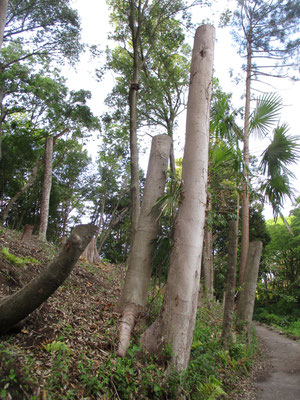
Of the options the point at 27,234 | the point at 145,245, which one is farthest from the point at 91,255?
the point at 145,245

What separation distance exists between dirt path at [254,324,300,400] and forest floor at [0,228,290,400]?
21.5 inches

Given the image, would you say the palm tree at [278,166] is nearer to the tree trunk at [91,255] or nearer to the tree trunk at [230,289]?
the tree trunk at [230,289]

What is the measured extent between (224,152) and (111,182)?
2146 cm

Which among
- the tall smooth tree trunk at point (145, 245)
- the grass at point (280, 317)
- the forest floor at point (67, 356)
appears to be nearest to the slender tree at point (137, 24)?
the tall smooth tree trunk at point (145, 245)

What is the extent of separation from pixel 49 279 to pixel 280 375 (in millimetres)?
6904

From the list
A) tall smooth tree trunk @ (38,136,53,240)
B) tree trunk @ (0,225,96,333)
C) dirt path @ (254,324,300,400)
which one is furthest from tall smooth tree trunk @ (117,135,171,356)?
tall smooth tree trunk @ (38,136,53,240)

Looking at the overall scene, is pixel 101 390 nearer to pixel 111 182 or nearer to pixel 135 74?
pixel 135 74

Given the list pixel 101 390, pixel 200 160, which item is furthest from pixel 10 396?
pixel 200 160

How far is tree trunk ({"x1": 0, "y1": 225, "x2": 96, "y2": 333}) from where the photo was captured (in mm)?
3041

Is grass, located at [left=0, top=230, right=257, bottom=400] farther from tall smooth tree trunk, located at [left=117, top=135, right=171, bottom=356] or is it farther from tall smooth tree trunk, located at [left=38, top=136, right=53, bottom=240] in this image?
tall smooth tree trunk, located at [left=38, top=136, right=53, bottom=240]

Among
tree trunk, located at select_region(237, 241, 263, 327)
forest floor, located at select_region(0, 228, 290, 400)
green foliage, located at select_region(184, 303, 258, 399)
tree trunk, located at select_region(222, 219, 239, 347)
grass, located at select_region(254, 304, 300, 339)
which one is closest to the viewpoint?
forest floor, located at select_region(0, 228, 290, 400)

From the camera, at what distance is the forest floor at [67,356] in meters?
3.02

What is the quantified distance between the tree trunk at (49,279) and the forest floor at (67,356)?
0.34 m

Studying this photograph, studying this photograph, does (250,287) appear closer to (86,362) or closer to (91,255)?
(91,255)
